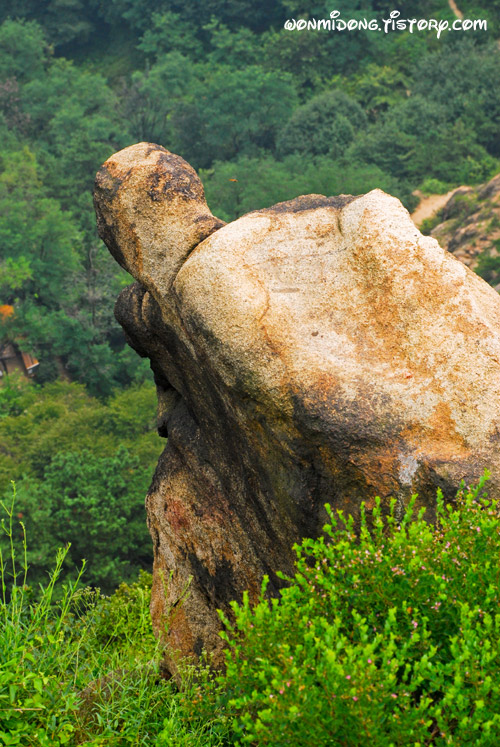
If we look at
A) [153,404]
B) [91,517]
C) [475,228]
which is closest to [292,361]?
[91,517]

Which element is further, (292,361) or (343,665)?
(292,361)

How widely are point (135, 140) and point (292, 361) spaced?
160 feet

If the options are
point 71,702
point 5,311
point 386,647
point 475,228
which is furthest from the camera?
point 5,311

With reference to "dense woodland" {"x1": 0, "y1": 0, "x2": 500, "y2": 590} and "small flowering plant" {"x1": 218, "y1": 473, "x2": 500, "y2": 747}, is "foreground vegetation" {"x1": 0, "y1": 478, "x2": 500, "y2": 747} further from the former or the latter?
"dense woodland" {"x1": 0, "y1": 0, "x2": 500, "y2": 590}

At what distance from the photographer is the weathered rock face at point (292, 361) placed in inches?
245

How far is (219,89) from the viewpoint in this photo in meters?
51.9

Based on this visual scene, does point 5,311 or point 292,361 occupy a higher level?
point 292,361

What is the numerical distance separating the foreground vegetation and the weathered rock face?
1.89 feet

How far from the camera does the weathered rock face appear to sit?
622 cm

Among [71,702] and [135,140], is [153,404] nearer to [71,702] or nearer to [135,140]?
[135,140]

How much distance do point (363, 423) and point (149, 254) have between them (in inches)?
122

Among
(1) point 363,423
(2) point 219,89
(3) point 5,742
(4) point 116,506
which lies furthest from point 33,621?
(2) point 219,89

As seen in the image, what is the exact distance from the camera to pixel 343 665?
4.06 m

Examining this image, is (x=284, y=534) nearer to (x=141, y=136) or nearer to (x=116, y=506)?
(x=116, y=506)
